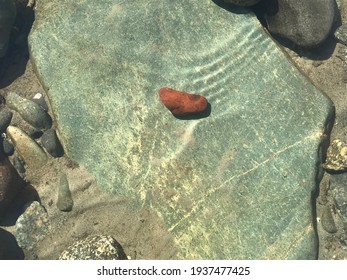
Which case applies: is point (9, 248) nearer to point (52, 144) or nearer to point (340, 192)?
point (52, 144)

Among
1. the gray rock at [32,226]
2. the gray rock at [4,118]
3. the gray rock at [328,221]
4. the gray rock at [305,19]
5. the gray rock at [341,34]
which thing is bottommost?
the gray rock at [328,221]

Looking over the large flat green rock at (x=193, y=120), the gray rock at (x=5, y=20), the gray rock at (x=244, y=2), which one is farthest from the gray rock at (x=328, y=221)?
the gray rock at (x=5, y=20)

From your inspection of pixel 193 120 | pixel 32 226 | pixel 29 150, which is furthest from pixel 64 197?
pixel 193 120

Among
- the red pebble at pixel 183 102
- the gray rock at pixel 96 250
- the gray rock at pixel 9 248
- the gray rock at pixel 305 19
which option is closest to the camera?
the gray rock at pixel 96 250

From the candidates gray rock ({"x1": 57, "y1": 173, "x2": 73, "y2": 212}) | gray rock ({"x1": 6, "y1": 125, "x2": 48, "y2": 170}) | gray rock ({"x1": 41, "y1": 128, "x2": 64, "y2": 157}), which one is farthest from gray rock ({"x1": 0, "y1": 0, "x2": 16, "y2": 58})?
gray rock ({"x1": 57, "y1": 173, "x2": 73, "y2": 212})

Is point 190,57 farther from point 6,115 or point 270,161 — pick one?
point 6,115

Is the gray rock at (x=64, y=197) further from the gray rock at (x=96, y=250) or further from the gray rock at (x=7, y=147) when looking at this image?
the gray rock at (x=7, y=147)
